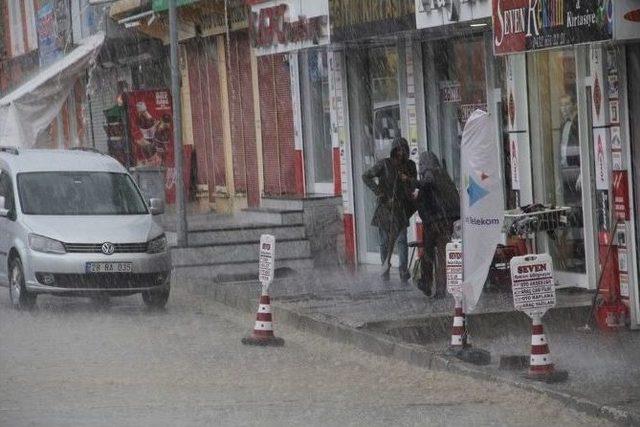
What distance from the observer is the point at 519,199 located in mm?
17891

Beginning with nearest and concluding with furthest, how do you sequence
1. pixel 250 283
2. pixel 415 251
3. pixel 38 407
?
1. pixel 38 407
2. pixel 250 283
3. pixel 415 251

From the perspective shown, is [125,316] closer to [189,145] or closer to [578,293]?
[578,293]

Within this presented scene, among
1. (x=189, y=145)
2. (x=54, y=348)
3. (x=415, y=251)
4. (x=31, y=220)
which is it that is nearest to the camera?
(x=54, y=348)

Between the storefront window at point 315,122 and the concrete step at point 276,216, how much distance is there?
39.1 inches

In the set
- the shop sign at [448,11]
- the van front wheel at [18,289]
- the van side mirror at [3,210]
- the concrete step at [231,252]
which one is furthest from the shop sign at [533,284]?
the concrete step at [231,252]

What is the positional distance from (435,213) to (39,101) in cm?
1863

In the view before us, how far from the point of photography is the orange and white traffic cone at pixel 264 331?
48.0 ft

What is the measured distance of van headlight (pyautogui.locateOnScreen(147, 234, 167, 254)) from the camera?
17.7 metres

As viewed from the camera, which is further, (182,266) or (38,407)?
(182,266)

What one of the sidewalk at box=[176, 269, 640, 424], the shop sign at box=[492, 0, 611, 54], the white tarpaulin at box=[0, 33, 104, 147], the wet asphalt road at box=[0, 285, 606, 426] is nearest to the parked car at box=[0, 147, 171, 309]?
the wet asphalt road at box=[0, 285, 606, 426]

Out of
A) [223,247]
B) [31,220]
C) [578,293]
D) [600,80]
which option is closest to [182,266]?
[223,247]

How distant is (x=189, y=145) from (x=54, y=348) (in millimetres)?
17130

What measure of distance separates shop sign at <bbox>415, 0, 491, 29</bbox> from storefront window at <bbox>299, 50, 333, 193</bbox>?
6.71 m

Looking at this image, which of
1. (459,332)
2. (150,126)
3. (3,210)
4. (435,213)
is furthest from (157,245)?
(150,126)
